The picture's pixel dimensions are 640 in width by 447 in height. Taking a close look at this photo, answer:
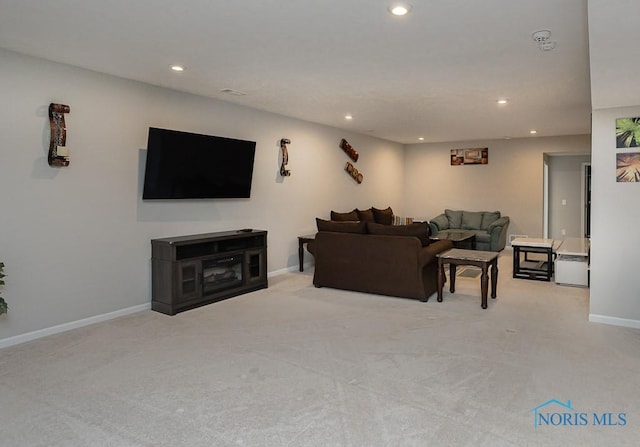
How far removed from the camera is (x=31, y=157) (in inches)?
153

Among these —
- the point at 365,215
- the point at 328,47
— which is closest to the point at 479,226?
the point at 365,215

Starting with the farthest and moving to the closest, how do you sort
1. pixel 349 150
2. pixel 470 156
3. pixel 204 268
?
pixel 470 156
pixel 349 150
pixel 204 268

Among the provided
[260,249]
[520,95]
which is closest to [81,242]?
[260,249]

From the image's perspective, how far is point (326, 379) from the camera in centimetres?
305

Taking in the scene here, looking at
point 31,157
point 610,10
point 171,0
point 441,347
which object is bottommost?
point 441,347

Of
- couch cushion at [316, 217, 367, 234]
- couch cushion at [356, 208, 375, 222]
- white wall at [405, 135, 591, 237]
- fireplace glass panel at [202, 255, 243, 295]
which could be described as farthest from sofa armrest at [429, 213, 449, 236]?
fireplace glass panel at [202, 255, 243, 295]

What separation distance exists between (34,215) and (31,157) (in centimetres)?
52

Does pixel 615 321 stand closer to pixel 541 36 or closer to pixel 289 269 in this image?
pixel 541 36

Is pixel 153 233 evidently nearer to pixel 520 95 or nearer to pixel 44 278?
pixel 44 278

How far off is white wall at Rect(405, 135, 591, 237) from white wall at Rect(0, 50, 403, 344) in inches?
216

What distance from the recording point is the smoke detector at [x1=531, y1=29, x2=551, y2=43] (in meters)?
3.15

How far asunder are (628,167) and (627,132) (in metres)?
0.33

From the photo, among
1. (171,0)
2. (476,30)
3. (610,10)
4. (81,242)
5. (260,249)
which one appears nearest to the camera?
(610,10)

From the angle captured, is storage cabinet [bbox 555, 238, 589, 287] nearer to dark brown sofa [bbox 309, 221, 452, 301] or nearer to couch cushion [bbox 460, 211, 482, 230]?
dark brown sofa [bbox 309, 221, 452, 301]
